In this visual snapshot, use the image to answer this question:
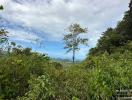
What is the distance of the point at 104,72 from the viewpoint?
10.8 m

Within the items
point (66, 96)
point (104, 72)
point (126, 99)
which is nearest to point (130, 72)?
point (104, 72)

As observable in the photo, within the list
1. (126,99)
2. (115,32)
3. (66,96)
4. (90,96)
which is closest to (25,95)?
(66,96)

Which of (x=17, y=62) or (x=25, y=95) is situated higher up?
(x=17, y=62)

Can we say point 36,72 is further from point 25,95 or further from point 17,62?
point 25,95

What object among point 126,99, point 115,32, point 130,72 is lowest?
point 126,99

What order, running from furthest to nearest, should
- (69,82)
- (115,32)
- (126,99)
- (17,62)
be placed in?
(115,32) < (17,62) < (69,82) < (126,99)

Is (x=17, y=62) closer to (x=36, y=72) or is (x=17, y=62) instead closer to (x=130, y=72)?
(x=36, y=72)

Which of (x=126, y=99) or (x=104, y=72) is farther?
(x=104, y=72)

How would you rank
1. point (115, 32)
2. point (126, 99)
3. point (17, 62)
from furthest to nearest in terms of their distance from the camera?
point (115, 32), point (17, 62), point (126, 99)

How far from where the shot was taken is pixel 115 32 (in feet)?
117

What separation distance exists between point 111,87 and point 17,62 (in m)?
2.95

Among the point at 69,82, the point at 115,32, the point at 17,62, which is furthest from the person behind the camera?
the point at 115,32

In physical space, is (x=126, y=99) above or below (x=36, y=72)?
below

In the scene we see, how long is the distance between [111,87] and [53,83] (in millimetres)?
1636
